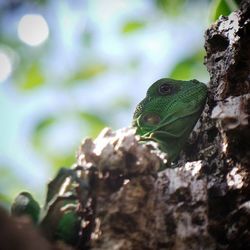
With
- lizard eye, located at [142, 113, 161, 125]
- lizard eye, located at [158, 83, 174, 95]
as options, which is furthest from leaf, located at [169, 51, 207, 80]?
lizard eye, located at [142, 113, 161, 125]

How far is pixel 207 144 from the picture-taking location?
3.54 meters

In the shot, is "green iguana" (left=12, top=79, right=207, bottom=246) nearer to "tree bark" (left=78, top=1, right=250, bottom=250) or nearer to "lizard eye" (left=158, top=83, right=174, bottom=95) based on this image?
"lizard eye" (left=158, top=83, right=174, bottom=95)

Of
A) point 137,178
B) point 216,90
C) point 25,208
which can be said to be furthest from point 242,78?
point 25,208

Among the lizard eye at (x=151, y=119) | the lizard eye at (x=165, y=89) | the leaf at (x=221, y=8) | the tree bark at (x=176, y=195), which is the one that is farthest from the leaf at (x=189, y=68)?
the tree bark at (x=176, y=195)

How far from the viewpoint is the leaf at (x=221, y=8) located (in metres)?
3.80

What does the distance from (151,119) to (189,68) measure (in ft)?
3.62

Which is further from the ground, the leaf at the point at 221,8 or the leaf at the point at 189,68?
the leaf at the point at 189,68

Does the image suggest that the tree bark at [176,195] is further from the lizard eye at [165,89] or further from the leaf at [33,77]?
the leaf at [33,77]

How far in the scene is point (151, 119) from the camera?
446 cm

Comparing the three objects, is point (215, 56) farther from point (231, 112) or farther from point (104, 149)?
point (104, 149)

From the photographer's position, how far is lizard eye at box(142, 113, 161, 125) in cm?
443

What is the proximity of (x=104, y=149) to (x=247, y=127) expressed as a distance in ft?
2.54

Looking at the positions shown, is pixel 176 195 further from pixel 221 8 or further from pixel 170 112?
pixel 221 8

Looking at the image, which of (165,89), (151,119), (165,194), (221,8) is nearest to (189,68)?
(165,89)
